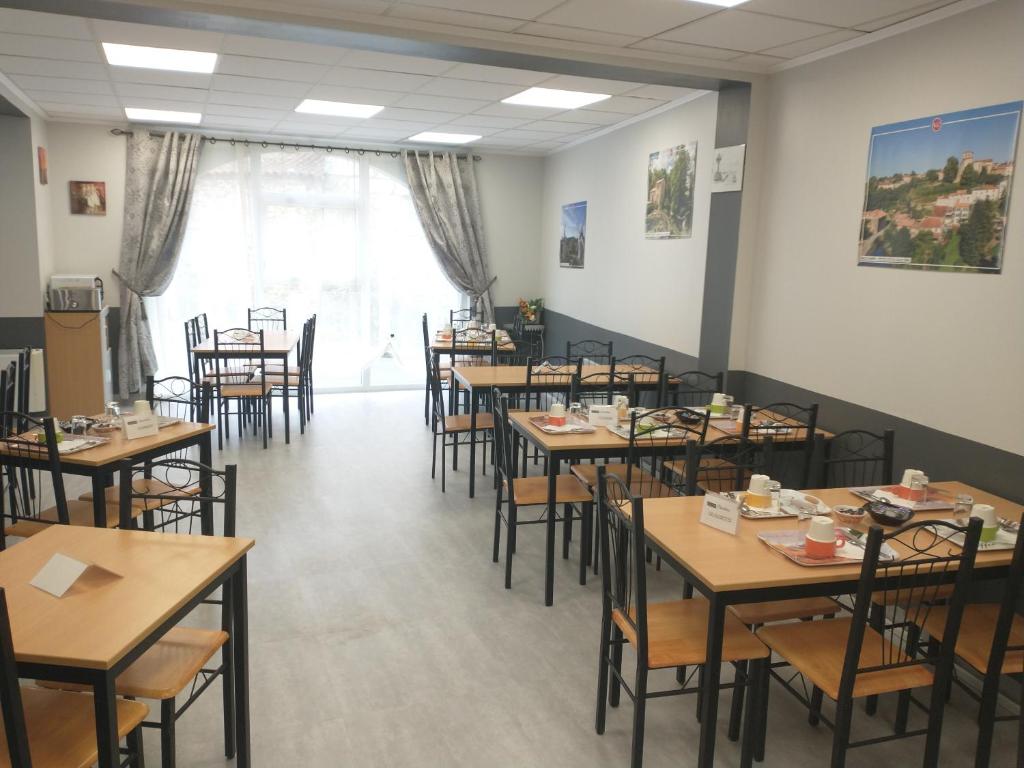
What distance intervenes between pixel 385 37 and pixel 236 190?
15.3ft

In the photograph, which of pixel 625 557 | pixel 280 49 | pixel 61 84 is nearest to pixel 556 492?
pixel 625 557

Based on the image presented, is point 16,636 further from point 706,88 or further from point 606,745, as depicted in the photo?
point 706,88

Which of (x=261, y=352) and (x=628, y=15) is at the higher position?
(x=628, y=15)

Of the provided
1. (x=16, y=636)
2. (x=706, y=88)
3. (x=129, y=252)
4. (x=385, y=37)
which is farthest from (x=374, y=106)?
(x=16, y=636)

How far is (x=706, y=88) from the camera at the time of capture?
4.91m

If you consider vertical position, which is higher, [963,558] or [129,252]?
[129,252]

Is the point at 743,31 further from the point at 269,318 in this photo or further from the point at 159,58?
the point at 269,318

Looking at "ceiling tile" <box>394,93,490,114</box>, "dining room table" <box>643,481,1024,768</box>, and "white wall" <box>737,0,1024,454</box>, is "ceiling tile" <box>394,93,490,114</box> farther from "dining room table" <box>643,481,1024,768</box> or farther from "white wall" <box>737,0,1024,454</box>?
"dining room table" <box>643,481,1024,768</box>

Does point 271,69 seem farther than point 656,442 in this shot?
Yes

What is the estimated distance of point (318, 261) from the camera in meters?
8.34

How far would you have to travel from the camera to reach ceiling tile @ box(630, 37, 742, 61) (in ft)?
13.5

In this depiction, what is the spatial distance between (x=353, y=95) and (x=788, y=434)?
13.4 ft

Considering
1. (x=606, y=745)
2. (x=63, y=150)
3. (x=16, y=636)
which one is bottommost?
(x=606, y=745)

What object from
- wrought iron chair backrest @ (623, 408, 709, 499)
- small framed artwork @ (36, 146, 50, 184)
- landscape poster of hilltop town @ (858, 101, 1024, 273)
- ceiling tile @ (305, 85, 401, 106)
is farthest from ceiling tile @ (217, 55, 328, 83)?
landscape poster of hilltop town @ (858, 101, 1024, 273)
